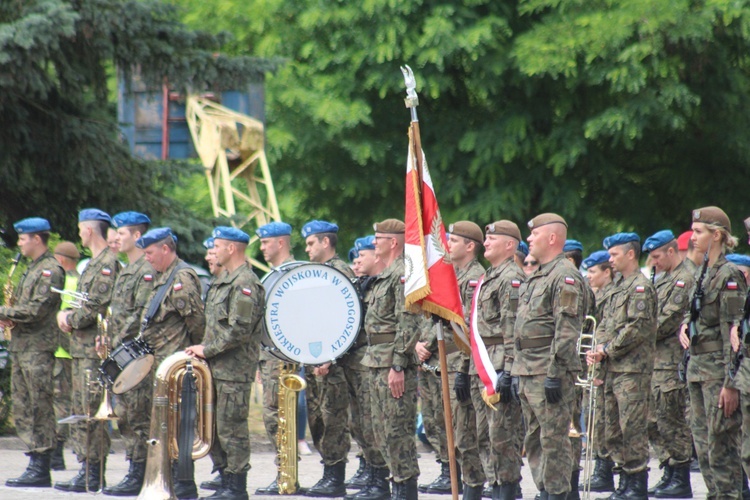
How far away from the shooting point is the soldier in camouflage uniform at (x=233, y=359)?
36.1ft

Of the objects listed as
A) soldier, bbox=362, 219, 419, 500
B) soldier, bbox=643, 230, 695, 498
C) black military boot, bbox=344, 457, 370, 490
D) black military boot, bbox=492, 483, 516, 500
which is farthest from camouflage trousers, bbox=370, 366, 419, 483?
soldier, bbox=643, 230, 695, 498

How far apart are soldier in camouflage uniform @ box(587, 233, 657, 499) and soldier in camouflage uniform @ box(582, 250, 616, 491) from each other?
0.28 metres

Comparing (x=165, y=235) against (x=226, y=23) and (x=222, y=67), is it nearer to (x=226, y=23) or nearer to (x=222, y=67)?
(x=222, y=67)

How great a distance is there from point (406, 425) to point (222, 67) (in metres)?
6.81

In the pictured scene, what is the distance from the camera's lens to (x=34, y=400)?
41.0 feet

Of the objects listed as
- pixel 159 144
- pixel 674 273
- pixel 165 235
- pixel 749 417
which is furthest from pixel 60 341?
pixel 159 144

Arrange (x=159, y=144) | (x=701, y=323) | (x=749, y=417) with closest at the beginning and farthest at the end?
(x=749, y=417), (x=701, y=323), (x=159, y=144)

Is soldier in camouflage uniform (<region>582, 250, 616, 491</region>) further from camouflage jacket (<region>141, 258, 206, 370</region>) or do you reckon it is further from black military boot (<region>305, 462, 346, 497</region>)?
camouflage jacket (<region>141, 258, 206, 370</region>)

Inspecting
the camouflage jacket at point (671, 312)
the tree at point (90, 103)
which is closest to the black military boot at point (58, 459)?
the tree at point (90, 103)

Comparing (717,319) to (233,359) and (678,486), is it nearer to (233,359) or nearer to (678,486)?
(678,486)

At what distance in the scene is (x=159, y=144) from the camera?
74.8 feet

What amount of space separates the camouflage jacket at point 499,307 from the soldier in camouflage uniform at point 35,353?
14.4ft

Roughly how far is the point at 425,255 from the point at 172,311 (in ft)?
9.58

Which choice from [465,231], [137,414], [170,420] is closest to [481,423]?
[465,231]
